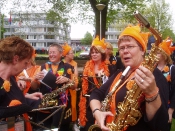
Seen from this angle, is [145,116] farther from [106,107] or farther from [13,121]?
[13,121]

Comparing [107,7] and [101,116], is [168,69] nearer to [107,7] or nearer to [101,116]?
[101,116]

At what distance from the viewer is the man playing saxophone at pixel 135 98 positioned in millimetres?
1960

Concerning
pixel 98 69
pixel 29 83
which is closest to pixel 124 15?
pixel 98 69

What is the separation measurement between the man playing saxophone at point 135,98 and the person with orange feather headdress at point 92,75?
2516mm

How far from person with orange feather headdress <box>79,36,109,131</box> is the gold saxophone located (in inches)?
122

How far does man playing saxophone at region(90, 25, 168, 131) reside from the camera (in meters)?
1.96

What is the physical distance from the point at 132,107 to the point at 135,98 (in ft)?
0.32

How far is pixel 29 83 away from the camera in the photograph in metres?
4.78

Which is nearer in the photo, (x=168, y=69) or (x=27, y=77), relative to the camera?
Answer: (x=168, y=69)

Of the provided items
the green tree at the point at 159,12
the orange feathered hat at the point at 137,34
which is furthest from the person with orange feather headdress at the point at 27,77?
the green tree at the point at 159,12

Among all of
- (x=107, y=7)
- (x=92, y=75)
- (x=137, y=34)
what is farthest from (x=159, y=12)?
(x=137, y=34)

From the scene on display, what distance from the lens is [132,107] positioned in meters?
2.23

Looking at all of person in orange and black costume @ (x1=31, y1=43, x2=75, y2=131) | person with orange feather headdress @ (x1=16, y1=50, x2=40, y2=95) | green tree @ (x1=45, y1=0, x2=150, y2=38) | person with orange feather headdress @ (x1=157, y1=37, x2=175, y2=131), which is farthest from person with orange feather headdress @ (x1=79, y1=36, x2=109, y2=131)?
green tree @ (x1=45, y1=0, x2=150, y2=38)

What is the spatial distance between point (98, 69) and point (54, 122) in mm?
1653
